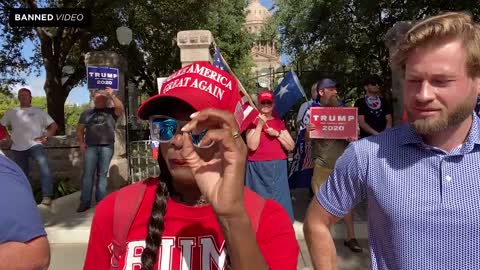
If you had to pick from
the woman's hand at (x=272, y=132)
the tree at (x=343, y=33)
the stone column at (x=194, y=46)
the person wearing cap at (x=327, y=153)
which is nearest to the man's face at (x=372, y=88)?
the person wearing cap at (x=327, y=153)

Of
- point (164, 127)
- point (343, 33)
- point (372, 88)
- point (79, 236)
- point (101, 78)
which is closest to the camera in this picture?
point (164, 127)

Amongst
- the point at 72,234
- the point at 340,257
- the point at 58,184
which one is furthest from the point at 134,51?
the point at 340,257

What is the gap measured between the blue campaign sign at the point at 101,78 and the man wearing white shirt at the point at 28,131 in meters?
0.99

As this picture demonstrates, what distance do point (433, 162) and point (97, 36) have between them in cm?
1954

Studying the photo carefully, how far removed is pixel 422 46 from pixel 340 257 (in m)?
4.00

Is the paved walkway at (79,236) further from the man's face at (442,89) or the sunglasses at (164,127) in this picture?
the sunglasses at (164,127)

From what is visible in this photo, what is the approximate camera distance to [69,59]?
23234 mm

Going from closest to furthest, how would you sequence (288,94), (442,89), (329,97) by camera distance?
(442,89) → (329,97) → (288,94)

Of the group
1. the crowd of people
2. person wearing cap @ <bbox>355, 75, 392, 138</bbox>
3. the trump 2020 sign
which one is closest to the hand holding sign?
the trump 2020 sign

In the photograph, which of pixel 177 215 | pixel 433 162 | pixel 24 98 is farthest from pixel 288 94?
pixel 177 215

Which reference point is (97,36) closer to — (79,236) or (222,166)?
(79,236)

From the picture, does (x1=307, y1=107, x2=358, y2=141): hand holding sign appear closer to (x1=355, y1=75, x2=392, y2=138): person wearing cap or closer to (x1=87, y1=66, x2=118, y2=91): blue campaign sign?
(x1=355, y1=75, x2=392, y2=138): person wearing cap

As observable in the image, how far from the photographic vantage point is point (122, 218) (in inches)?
61.2

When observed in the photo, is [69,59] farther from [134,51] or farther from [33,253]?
[33,253]
